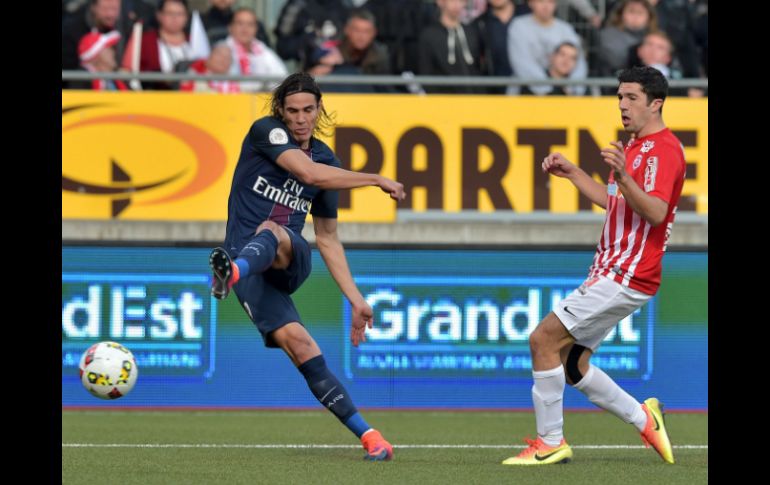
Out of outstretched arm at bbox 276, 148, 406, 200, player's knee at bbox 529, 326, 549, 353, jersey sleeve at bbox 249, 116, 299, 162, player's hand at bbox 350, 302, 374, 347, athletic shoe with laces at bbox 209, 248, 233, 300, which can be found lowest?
player's knee at bbox 529, 326, 549, 353

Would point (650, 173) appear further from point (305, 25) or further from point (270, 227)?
point (305, 25)

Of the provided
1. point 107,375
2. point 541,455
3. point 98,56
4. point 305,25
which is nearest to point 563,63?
point 305,25

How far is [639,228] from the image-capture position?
8.72m

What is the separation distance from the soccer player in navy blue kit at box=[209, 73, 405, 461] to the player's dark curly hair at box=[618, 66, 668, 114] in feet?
5.95

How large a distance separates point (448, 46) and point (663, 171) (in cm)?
678

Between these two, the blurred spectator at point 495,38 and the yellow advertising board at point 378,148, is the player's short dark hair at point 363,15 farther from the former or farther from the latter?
the blurred spectator at point 495,38

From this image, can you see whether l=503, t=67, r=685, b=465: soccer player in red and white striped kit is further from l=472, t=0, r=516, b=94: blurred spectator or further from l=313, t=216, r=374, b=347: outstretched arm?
l=472, t=0, r=516, b=94: blurred spectator

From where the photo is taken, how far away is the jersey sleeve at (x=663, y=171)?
8.47 m

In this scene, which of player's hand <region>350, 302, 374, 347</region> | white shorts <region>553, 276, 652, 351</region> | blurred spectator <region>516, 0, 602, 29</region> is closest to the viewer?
white shorts <region>553, 276, 652, 351</region>

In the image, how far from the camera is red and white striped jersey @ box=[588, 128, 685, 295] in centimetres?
859

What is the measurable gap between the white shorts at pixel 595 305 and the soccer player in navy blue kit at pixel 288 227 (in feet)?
3.92

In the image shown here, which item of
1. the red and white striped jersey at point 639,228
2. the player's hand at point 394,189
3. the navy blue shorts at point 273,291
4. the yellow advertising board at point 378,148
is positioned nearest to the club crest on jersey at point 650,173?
the red and white striped jersey at point 639,228


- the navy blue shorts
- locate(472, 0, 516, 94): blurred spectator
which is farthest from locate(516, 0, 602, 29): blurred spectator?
the navy blue shorts
